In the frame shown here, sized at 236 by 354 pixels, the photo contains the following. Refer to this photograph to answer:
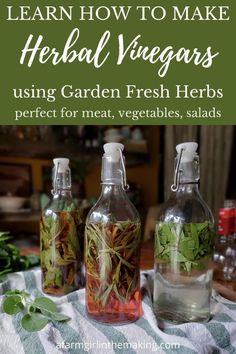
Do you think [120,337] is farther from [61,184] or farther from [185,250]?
[61,184]

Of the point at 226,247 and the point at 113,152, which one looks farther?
the point at 226,247

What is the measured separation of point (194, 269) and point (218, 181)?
186 cm

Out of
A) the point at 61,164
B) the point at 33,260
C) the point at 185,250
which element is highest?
the point at 61,164

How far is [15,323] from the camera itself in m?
0.39

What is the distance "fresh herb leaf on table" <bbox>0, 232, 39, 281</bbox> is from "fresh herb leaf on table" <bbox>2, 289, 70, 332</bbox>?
12 centimetres

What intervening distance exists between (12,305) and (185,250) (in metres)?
0.24

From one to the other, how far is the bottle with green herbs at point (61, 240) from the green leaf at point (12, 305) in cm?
6

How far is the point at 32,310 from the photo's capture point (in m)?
0.42

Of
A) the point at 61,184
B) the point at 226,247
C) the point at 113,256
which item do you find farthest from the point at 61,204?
the point at 226,247

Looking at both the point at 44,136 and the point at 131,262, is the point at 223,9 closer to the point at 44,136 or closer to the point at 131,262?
the point at 131,262

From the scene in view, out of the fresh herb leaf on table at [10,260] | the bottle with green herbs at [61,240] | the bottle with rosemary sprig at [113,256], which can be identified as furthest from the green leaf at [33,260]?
the bottle with rosemary sprig at [113,256]

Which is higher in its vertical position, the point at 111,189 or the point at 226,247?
the point at 111,189

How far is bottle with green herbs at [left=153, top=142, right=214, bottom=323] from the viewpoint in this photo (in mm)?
397

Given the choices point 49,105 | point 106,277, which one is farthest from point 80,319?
point 49,105
